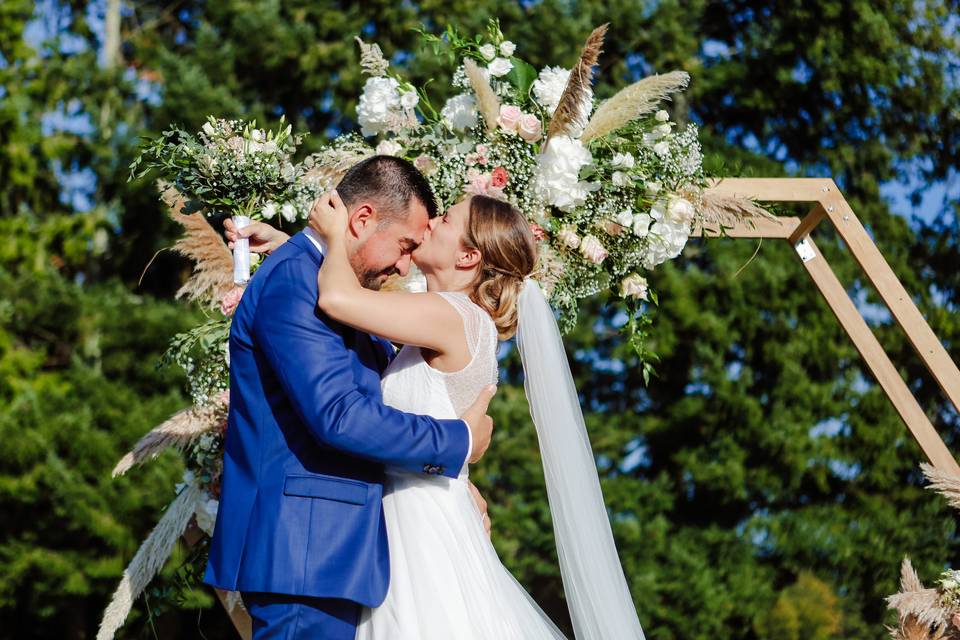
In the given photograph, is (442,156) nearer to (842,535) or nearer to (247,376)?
(247,376)

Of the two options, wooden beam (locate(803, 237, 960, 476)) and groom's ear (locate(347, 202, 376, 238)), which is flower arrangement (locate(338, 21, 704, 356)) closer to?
wooden beam (locate(803, 237, 960, 476))

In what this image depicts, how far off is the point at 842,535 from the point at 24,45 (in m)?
11.0

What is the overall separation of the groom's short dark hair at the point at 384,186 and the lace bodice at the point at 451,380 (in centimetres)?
32

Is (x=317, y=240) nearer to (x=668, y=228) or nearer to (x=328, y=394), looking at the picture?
(x=328, y=394)

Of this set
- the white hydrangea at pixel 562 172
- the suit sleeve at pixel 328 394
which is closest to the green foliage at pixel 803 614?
the white hydrangea at pixel 562 172

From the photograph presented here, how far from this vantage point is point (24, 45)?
1322 centimetres

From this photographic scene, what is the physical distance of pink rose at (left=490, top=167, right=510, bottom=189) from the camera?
4504 millimetres

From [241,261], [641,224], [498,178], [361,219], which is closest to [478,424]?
[361,219]

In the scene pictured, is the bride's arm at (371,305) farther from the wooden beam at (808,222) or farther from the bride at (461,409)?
the wooden beam at (808,222)

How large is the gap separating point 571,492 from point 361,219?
1.25 m

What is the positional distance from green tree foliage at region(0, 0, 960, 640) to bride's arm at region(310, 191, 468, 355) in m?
7.64

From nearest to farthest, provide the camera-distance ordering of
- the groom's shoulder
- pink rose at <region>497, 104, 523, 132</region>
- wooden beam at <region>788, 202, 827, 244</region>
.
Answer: the groom's shoulder, pink rose at <region>497, 104, 523, 132</region>, wooden beam at <region>788, 202, 827, 244</region>

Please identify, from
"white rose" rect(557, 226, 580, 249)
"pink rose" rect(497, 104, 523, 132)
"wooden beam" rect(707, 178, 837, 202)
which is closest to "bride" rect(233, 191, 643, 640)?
"white rose" rect(557, 226, 580, 249)

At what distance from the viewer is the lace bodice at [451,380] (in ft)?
11.4
